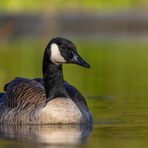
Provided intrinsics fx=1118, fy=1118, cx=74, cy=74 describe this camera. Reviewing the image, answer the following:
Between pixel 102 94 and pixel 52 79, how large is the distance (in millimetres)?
3948

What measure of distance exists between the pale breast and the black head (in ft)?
2.25

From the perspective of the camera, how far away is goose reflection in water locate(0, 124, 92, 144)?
14406mm

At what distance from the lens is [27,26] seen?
165 ft

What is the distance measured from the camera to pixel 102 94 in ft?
67.9

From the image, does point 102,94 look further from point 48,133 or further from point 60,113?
point 48,133

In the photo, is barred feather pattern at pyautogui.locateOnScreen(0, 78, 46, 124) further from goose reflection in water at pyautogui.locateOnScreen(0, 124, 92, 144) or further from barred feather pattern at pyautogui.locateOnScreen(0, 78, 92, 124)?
goose reflection in water at pyautogui.locateOnScreen(0, 124, 92, 144)

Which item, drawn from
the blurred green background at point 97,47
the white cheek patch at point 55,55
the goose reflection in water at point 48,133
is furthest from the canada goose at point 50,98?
the blurred green background at point 97,47

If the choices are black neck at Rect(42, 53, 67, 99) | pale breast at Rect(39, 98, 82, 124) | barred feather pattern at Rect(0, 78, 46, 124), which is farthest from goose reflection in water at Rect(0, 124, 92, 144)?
black neck at Rect(42, 53, 67, 99)

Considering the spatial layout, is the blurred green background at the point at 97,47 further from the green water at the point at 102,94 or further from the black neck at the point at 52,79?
the black neck at the point at 52,79

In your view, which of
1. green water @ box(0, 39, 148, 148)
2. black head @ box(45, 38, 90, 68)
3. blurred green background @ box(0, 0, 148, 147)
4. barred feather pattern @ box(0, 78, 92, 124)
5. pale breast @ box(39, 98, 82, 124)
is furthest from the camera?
blurred green background @ box(0, 0, 148, 147)

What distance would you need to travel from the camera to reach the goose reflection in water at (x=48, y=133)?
14406 millimetres

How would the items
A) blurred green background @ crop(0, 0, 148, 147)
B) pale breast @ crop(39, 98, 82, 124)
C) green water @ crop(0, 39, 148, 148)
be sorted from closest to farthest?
green water @ crop(0, 39, 148, 148)
pale breast @ crop(39, 98, 82, 124)
blurred green background @ crop(0, 0, 148, 147)

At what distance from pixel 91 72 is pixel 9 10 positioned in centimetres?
A: 2609

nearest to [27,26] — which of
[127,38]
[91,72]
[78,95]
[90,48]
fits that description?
[127,38]
